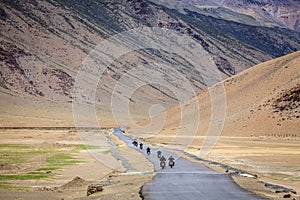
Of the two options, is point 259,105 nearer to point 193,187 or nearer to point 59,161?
point 59,161

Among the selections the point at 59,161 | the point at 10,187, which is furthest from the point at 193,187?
the point at 59,161

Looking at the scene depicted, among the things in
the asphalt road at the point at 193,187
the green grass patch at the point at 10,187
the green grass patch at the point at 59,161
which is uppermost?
the green grass patch at the point at 59,161

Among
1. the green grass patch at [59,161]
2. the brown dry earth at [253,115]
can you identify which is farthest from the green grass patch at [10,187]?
the brown dry earth at [253,115]

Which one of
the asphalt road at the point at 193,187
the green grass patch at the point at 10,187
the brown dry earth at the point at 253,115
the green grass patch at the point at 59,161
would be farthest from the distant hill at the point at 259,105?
the green grass patch at the point at 10,187

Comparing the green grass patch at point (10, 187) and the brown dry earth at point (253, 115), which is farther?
the brown dry earth at point (253, 115)

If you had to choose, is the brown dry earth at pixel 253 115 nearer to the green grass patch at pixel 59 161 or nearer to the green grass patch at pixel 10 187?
the green grass patch at pixel 59 161

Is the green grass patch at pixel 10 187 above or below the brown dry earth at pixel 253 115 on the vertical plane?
below

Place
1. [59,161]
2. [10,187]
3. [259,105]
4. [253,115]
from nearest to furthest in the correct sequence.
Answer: [10,187] < [59,161] < [253,115] < [259,105]

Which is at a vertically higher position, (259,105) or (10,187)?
(259,105)

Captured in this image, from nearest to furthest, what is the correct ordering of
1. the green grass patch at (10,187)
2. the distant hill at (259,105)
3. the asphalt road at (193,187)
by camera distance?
1. the asphalt road at (193,187)
2. the green grass patch at (10,187)
3. the distant hill at (259,105)

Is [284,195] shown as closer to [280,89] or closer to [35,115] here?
[280,89]

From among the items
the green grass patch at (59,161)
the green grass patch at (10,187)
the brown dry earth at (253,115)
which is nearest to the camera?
the green grass patch at (10,187)

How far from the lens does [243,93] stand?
380ft

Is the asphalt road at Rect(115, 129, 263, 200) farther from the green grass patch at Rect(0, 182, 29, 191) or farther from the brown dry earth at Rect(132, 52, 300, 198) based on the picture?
the brown dry earth at Rect(132, 52, 300, 198)
